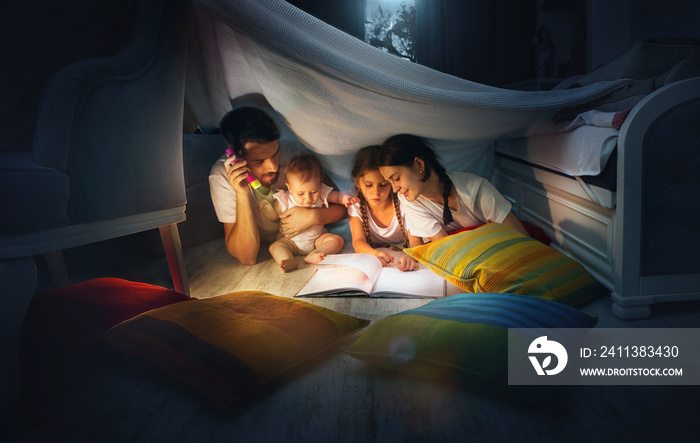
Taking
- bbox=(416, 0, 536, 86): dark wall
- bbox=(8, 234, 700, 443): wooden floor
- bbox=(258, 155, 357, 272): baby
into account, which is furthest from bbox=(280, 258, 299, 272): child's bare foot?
bbox=(416, 0, 536, 86): dark wall

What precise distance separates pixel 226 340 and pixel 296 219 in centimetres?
85

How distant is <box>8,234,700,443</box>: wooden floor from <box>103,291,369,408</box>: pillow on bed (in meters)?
0.04

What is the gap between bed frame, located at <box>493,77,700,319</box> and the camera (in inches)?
36.8

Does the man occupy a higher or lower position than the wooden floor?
higher

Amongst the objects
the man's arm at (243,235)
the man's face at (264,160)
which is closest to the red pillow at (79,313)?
the man's arm at (243,235)

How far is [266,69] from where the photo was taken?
1223mm

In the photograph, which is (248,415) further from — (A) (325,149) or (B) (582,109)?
(B) (582,109)

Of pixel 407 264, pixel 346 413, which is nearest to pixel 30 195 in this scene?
pixel 346 413

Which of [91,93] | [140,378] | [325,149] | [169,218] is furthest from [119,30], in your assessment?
[140,378]

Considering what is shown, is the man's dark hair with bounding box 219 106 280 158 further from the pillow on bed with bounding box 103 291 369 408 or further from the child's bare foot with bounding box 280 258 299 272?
the pillow on bed with bounding box 103 291 369 408

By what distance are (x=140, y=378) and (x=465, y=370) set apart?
68 cm

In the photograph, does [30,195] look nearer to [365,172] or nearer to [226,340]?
[226,340]

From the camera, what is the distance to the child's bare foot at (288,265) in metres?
1.53

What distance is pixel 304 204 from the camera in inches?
63.8
